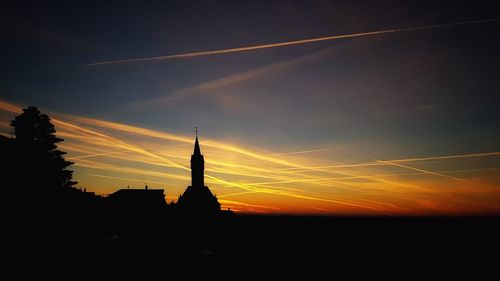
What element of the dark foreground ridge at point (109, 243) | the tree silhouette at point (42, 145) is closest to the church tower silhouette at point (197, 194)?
the dark foreground ridge at point (109, 243)

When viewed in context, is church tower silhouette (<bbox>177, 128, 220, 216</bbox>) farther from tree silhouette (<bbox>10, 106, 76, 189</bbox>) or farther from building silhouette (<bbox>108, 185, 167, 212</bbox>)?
tree silhouette (<bbox>10, 106, 76, 189</bbox>)

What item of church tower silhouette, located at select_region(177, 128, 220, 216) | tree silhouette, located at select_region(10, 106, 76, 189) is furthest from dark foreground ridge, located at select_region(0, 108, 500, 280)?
church tower silhouette, located at select_region(177, 128, 220, 216)

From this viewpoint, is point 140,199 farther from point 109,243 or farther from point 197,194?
point 109,243

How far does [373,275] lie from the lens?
121 ft

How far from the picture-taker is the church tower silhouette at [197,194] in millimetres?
61031

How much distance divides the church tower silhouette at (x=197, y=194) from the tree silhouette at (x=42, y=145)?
31.5 meters

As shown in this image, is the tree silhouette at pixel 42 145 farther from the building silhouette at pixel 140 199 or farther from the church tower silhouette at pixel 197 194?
the church tower silhouette at pixel 197 194

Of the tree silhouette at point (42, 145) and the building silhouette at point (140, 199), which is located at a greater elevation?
the tree silhouette at point (42, 145)

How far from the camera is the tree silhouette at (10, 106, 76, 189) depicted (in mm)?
22734

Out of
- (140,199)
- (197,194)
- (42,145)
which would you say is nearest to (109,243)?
(42,145)

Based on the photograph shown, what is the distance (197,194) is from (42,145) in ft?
121

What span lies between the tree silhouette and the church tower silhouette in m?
31.5

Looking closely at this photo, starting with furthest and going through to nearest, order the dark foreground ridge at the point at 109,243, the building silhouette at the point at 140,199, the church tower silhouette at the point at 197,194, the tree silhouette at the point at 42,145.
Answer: the church tower silhouette at the point at 197,194, the building silhouette at the point at 140,199, the tree silhouette at the point at 42,145, the dark foreground ridge at the point at 109,243

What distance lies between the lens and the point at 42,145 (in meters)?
27.6
